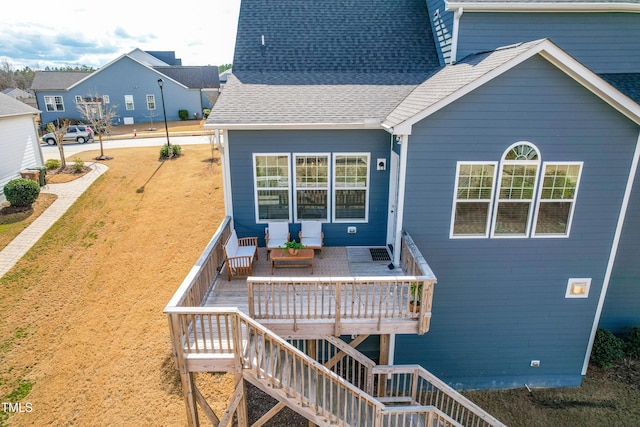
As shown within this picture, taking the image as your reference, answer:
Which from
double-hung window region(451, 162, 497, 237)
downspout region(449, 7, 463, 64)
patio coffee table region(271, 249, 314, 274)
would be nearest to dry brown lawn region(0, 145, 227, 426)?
patio coffee table region(271, 249, 314, 274)

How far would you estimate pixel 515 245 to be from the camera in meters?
7.84

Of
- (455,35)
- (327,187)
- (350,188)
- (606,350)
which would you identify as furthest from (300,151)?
(606,350)

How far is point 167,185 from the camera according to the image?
58.5 feet

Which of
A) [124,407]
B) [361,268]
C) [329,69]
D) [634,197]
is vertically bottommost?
[124,407]

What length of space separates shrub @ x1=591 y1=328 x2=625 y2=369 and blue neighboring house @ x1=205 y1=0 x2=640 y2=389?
0.54 meters

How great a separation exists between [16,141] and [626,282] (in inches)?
949

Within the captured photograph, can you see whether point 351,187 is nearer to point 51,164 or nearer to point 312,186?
point 312,186

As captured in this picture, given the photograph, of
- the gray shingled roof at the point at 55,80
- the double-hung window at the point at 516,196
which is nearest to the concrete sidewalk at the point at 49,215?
the double-hung window at the point at 516,196

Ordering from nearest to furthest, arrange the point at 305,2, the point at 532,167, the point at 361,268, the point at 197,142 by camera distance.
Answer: the point at 532,167 → the point at 361,268 → the point at 305,2 → the point at 197,142

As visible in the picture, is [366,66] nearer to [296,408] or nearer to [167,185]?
[296,408]

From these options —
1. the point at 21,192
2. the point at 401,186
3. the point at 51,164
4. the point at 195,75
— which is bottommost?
the point at 21,192

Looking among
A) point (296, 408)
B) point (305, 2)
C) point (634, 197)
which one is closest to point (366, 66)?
point (305, 2)

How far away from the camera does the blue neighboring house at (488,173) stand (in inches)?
283

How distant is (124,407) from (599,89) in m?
11.2
